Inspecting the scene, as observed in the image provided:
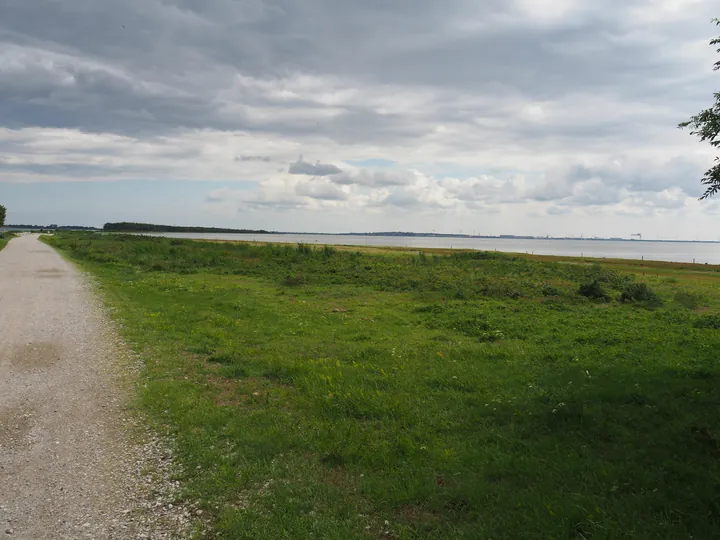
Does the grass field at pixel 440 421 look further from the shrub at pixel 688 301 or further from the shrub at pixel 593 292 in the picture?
the shrub at pixel 593 292

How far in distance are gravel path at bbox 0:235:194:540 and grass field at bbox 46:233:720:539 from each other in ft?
1.78

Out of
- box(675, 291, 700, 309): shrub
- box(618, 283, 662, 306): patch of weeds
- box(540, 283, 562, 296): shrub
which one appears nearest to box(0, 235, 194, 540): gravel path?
box(540, 283, 562, 296): shrub

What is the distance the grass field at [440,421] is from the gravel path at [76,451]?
542 millimetres

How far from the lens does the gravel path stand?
554 cm

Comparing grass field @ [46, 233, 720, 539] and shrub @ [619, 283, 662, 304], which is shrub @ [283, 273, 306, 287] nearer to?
grass field @ [46, 233, 720, 539]

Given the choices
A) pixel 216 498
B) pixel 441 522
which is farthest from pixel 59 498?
pixel 441 522

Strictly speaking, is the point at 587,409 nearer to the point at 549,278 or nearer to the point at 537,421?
the point at 537,421

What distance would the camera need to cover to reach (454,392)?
9891mm

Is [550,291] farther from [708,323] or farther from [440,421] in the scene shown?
[440,421]

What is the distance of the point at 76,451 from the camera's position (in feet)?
23.7

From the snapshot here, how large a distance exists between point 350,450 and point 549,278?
109ft

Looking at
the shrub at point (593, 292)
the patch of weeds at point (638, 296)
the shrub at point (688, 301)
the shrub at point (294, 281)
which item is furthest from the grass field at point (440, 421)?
the shrub at point (294, 281)

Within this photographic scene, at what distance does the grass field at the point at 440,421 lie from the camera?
5.65 m

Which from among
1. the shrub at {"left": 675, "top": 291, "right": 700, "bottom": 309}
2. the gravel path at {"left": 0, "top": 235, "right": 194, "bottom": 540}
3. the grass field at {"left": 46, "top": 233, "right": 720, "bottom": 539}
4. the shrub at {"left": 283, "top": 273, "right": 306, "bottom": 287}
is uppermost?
the shrub at {"left": 675, "top": 291, "right": 700, "bottom": 309}
